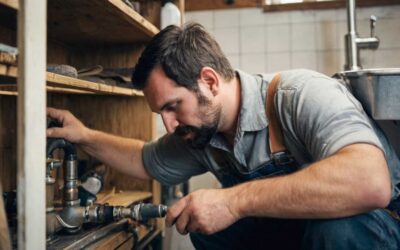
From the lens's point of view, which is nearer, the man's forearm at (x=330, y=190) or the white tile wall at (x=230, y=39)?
the man's forearm at (x=330, y=190)

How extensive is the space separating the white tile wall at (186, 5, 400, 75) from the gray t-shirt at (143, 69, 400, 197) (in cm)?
105

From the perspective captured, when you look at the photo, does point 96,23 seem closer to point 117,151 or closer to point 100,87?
point 100,87

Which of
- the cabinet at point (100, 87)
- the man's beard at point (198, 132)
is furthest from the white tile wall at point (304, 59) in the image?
the man's beard at point (198, 132)

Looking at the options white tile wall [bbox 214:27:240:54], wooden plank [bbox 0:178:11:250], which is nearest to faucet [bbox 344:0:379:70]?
white tile wall [bbox 214:27:240:54]

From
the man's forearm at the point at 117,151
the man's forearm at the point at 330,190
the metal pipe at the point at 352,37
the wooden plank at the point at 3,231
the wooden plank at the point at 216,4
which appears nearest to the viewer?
the wooden plank at the point at 3,231

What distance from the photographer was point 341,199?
729 mm

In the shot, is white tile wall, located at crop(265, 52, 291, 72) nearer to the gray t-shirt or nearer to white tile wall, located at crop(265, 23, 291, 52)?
→ white tile wall, located at crop(265, 23, 291, 52)

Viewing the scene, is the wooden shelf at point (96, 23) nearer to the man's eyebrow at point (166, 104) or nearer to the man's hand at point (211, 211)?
the man's eyebrow at point (166, 104)

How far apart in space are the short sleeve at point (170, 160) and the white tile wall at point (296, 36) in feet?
3.38

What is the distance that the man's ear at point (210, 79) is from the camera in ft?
3.11

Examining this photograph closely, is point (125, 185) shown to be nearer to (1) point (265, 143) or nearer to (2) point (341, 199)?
(1) point (265, 143)

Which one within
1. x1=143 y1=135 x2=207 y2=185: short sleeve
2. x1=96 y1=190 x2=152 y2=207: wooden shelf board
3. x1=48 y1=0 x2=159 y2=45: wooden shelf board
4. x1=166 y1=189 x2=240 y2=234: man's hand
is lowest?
x1=96 y1=190 x2=152 y2=207: wooden shelf board

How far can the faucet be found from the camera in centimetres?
184

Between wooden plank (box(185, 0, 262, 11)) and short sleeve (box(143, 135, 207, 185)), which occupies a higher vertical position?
wooden plank (box(185, 0, 262, 11))
